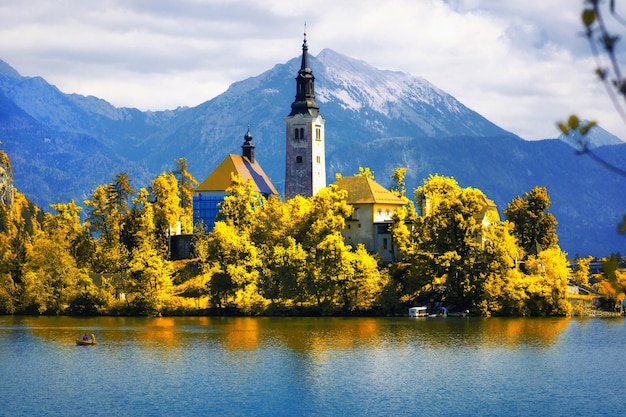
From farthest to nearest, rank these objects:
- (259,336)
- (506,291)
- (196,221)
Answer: (196,221), (506,291), (259,336)

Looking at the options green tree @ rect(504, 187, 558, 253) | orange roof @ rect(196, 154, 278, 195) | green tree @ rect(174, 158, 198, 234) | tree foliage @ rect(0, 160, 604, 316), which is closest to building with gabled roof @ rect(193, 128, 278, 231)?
orange roof @ rect(196, 154, 278, 195)

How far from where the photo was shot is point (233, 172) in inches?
5723

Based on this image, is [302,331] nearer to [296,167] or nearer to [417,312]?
[417,312]

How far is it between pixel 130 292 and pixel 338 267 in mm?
24554

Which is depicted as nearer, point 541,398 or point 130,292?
point 541,398

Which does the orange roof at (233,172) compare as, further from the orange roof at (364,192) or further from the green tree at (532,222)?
the green tree at (532,222)

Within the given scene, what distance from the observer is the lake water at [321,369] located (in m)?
53.8

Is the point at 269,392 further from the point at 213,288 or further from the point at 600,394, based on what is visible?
the point at 213,288

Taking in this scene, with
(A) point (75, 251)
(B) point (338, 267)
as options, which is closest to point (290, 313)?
(B) point (338, 267)

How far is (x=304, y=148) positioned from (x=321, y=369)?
80.8 m

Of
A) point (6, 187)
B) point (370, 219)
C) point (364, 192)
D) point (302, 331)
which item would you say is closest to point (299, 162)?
point (364, 192)

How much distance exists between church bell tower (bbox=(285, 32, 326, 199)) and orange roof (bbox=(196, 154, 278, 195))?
5.10 meters

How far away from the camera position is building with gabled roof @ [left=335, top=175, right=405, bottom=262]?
124m

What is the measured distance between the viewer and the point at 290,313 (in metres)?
111
